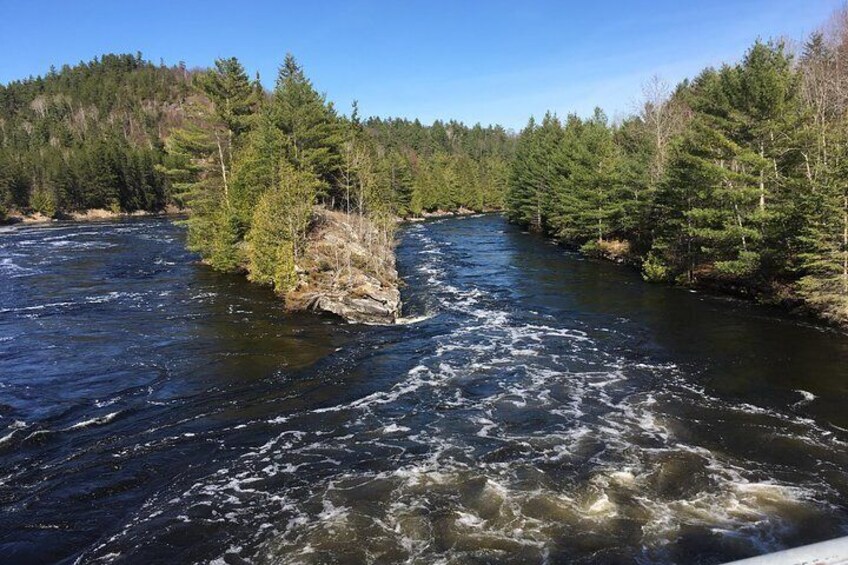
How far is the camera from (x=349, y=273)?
3120cm

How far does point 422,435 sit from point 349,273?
16.9m

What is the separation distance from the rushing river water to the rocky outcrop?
136 cm

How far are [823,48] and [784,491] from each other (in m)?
72.1

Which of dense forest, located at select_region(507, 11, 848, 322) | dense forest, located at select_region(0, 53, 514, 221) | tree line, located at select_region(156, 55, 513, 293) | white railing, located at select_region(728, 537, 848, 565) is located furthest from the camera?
dense forest, located at select_region(0, 53, 514, 221)

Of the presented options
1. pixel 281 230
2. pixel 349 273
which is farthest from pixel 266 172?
pixel 349 273

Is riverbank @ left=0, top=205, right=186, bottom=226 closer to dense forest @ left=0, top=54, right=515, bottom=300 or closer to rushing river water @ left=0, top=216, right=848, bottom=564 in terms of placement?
dense forest @ left=0, top=54, right=515, bottom=300

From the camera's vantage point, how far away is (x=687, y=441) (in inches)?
580

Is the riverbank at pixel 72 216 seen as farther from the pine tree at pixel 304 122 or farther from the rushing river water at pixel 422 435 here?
the rushing river water at pixel 422 435

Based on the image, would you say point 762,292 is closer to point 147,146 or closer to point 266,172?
point 266,172

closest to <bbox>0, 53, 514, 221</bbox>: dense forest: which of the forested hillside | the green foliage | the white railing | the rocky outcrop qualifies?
the forested hillside

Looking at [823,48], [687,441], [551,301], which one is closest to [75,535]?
[687,441]

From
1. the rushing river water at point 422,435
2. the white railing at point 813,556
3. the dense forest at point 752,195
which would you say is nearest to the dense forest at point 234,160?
the rushing river water at point 422,435

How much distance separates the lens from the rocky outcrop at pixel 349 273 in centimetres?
2895

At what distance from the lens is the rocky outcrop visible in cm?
2895
